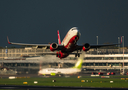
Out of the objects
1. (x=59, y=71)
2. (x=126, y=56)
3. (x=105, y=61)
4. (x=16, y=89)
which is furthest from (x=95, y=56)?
(x=16, y=89)

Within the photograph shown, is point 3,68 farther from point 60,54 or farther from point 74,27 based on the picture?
point 74,27

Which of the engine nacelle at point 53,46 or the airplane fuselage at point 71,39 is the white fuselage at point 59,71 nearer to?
the airplane fuselage at point 71,39

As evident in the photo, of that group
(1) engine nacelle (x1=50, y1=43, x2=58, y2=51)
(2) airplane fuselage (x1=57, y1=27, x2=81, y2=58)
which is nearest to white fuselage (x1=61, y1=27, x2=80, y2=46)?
(2) airplane fuselage (x1=57, y1=27, x2=81, y2=58)

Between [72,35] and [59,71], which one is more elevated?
[72,35]

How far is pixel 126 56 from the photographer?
169250 mm

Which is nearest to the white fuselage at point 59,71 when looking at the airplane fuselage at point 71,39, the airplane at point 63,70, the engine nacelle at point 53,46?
the airplane at point 63,70

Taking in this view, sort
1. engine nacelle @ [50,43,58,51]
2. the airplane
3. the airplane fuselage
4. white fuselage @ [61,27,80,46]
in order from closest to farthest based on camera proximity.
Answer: white fuselage @ [61,27,80,46] → the airplane fuselage → engine nacelle @ [50,43,58,51] → the airplane

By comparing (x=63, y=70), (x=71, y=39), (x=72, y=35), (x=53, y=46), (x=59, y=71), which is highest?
(x=72, y=35)

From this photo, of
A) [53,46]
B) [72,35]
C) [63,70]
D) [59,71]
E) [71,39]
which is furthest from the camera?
[59,71]

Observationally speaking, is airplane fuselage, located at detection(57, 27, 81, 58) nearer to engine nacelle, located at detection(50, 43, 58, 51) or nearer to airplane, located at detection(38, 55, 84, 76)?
engine nacelle, located at detection(50, 43, 58, 51)

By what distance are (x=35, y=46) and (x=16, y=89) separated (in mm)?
22310

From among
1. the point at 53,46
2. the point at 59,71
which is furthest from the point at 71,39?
the point at 59,71

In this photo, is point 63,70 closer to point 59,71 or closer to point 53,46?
point 59,71

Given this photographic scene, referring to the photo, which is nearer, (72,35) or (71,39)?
(72,35)
